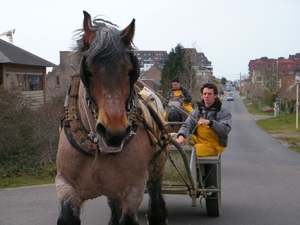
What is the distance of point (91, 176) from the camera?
4.41m

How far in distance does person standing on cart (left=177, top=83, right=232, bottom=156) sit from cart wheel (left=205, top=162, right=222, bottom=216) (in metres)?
0.26

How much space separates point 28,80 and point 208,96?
21272mm

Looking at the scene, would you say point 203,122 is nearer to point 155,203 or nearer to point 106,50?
point 155,203

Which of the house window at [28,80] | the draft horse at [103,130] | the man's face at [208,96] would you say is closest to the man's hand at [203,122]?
the man's face at [208,96]

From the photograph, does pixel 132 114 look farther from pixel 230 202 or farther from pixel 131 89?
pixel 230 202

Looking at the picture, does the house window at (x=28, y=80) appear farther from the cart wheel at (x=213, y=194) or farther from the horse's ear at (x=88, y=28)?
the horse's ear at (x=88, y=28)

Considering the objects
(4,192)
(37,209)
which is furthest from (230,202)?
(4,192)

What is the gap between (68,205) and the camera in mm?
4367

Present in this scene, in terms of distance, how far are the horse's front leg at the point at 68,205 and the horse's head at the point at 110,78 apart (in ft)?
1.92

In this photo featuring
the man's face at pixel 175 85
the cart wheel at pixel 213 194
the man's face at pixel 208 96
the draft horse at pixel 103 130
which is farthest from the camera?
the man's face at pixel 175 85

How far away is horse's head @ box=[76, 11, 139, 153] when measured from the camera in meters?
3.70

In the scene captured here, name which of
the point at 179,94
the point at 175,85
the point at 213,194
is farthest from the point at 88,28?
the point at 179,94

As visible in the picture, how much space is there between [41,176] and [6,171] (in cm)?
80

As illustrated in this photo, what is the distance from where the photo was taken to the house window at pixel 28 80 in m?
24.9
